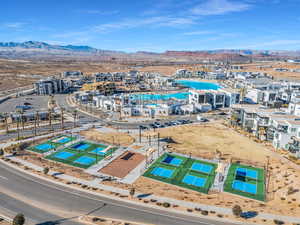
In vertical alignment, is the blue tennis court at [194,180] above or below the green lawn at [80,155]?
below

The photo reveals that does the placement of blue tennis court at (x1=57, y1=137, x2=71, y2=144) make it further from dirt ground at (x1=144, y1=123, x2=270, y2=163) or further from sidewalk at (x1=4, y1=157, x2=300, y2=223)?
dirt ground at (x1=144, y1=123, x2=270, y2=163)

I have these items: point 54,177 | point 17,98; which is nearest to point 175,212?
point 54,177

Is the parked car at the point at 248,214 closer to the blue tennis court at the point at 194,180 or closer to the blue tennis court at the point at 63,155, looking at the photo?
the blue tennis court at the point at 194,180

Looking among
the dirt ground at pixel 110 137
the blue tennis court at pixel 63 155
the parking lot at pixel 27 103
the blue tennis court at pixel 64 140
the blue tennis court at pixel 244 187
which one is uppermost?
the parking lot at pixel 27 103

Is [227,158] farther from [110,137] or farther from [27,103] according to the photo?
[27,103]

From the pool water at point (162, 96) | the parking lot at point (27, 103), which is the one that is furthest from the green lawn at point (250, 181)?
the parking lot at point (27, 103)

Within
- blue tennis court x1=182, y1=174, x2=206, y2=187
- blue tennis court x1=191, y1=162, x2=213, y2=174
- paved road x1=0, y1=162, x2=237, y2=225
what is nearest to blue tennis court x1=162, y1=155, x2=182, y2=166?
blue tennis court x1=191, y1=162, x2=213, y2=174

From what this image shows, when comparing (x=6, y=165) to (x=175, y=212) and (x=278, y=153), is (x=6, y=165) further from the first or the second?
(x=278, y=153)
